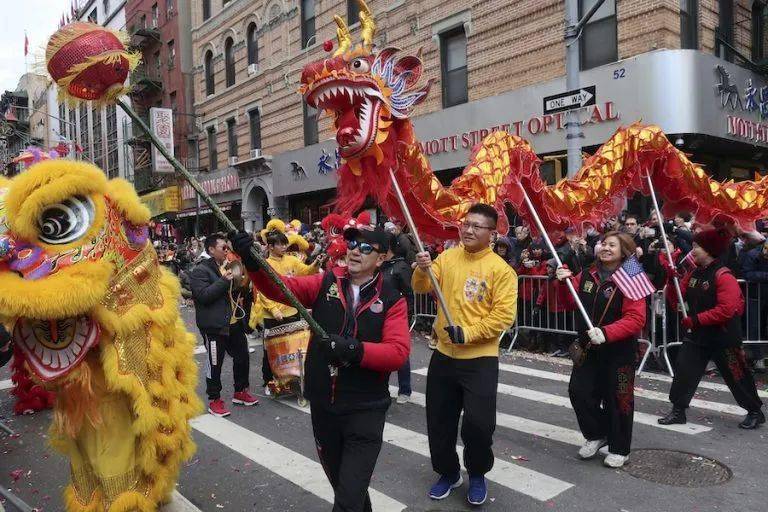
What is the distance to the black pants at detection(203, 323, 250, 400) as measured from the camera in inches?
239

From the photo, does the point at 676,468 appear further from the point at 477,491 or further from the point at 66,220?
the point at 66,220

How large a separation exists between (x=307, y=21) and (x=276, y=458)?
17.0 meters

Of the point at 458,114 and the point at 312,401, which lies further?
the point at 458,114

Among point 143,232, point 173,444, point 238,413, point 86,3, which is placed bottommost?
point 238,413

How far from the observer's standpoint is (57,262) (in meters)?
3.00

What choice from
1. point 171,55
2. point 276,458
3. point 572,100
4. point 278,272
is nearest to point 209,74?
point 171,55

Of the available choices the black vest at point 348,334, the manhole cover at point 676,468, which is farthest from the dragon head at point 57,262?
the manhole cover at point 676,468

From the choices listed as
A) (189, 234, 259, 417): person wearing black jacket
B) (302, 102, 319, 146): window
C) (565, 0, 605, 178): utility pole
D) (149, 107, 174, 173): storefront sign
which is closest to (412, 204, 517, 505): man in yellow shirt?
(189, 234, 259, 417): person wearing black jacket

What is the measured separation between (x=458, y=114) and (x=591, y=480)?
10964mm

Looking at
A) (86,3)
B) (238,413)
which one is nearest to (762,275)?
(238,413)

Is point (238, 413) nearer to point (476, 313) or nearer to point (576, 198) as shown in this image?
point (476, 313)

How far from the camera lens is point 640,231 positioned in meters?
8.81

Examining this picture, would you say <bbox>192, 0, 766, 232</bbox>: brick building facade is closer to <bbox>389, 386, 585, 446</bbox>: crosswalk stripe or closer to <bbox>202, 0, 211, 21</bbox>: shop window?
<bbox>202, 0, 211, 21</bbox>: shop window

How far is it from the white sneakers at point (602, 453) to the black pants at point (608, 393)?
34 mm
